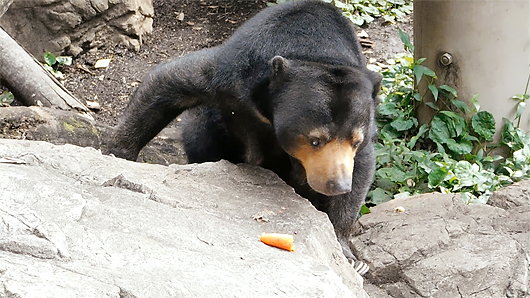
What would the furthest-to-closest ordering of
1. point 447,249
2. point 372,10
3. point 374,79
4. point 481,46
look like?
point 372,10 → point 481,46 → point 447,249 → point 374,79

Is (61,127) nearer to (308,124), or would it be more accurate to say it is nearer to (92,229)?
(308,124)

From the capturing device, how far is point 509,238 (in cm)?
512

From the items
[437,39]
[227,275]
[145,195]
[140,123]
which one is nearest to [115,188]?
[145,195]

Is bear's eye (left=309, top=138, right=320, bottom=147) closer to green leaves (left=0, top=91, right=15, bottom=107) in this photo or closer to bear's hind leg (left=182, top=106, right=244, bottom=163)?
bear's hind leg (left=182, top=106, right=244, bottom=163)

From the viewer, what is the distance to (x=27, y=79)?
7.07 m

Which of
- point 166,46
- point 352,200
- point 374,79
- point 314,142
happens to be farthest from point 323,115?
point 166,46

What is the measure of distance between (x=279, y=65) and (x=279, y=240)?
1.29m

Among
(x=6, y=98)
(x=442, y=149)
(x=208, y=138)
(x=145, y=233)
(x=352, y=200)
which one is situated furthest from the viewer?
(x=6, y=98)

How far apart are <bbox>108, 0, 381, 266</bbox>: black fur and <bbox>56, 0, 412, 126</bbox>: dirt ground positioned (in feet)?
8.28

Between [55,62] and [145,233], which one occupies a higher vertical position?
[145,233]

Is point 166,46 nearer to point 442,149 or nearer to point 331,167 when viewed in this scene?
point 442,149

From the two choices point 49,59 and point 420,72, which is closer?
point 420,72

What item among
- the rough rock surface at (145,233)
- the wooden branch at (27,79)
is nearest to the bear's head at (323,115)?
the rough rock surface at (145,233)

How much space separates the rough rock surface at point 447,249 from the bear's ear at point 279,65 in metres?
1.66
